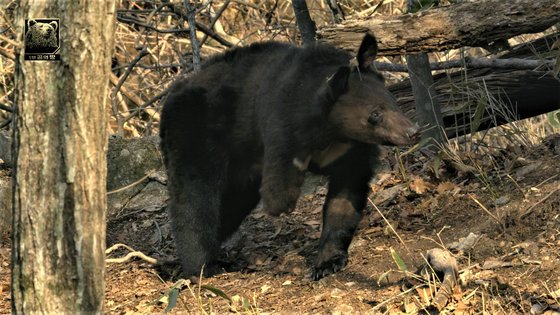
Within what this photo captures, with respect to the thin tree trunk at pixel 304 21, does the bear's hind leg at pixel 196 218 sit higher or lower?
lower

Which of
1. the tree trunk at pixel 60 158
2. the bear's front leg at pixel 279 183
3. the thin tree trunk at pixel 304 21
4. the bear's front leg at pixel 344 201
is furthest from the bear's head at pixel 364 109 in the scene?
the tree trunk at pixel 60 158

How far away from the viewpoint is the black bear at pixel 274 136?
6.23m

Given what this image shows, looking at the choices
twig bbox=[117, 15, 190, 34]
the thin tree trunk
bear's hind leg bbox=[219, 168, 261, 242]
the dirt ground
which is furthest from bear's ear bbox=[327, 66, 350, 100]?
twig bbox=[117, 15, 190, 34]

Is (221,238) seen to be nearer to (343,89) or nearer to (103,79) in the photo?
(343,89)

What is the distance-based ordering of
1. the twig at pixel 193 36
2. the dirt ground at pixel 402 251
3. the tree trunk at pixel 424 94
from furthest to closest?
the twig at pixel 193 36 < the tree trunk at pixel 424 94 < the dirt ground at pixel 402 251

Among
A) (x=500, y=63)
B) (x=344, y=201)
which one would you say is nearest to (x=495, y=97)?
(x=500, y=63)

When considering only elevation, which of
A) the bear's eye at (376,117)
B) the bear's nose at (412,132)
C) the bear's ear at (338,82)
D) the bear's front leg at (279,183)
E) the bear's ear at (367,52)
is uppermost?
the bear's ear at (367,52)

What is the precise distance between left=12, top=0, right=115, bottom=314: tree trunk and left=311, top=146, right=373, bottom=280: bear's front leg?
293 centimetres

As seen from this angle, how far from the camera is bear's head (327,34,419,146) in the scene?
6109mm

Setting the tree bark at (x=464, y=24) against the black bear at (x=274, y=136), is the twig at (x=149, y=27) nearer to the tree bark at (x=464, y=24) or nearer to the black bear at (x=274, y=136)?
the black bear at (x=274, y=136)

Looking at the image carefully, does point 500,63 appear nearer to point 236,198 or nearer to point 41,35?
point 236,198

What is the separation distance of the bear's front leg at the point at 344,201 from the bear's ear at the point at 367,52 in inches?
24.9

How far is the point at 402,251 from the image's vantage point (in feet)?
20.2

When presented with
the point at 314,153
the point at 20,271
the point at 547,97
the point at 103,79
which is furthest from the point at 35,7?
the point at 547,97
